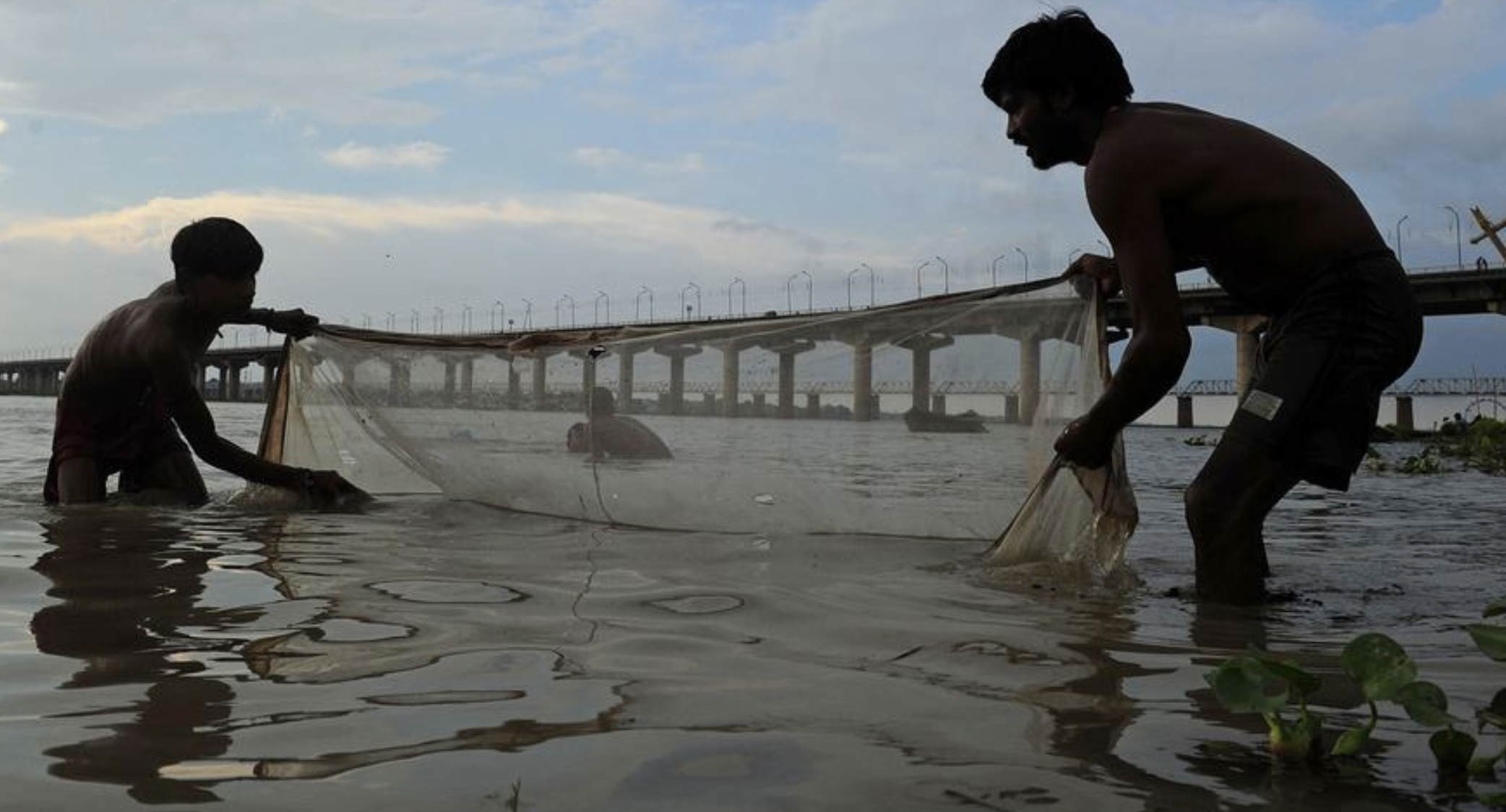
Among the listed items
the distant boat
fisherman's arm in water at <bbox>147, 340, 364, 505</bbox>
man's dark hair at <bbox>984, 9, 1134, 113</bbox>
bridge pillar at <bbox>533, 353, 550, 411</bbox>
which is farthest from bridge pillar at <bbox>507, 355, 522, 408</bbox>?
man's dark hair at <bbox>984, 9, 1134, 113</bbox>

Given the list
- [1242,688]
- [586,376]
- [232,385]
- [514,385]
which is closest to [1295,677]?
[1242,688]

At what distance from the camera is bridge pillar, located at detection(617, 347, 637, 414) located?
5141 mm

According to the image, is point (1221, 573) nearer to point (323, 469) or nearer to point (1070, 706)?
point (1070, 706)

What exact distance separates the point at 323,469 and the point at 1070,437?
4496mm

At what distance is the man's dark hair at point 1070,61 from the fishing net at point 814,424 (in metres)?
1.11

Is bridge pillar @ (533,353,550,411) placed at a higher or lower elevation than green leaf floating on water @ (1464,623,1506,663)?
higher

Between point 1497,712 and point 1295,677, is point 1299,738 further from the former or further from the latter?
point 1497,712

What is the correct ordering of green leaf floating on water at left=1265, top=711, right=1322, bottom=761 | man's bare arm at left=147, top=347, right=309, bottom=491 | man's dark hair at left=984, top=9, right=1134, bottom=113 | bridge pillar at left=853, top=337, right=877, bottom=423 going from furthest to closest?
man's bare arm at left=147, top=347, right=309, bottom=491 < bridge pillar at left=853, top=337, right=877, bottom=423 < man's dark hair at left=984, top=9, right=1134, bottom=113 < green leaf floating on water at left=1265, top=711, right=1322, bottom=761

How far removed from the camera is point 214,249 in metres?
5.46

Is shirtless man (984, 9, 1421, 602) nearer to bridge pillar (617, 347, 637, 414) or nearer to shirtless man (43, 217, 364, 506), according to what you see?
bridge pillar (617, 347, 637, 414)

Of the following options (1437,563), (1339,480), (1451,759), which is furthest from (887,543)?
(1451,759)

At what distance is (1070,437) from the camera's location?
3.44m

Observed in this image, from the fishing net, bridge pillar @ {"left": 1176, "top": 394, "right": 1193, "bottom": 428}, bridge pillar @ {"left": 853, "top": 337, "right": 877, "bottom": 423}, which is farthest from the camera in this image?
bridge pillar @ {"left": 1176, "top": 394, "right": 1193, "bottom": 428}

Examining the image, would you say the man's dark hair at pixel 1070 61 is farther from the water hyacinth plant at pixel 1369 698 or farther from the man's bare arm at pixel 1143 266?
the water hyacinth plant at pixel 1369 698
